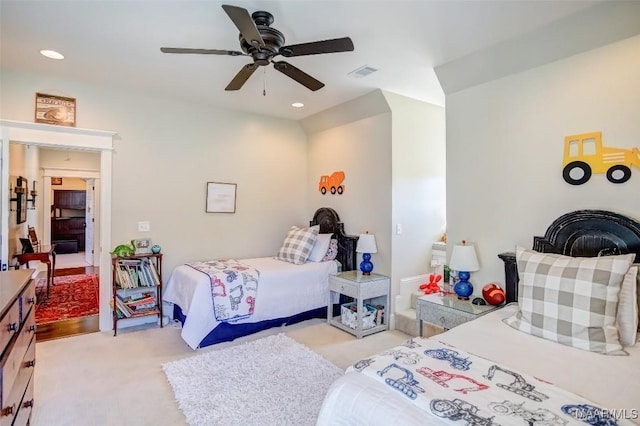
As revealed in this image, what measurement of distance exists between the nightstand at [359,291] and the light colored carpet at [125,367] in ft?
0.28

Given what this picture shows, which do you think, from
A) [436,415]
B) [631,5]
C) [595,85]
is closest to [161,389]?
[436,415]

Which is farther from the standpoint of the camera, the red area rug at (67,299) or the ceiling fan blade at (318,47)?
the red area rug at (67,299)

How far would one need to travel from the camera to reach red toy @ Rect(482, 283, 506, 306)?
2.72 meters

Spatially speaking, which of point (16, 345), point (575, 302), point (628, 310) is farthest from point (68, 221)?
point (628, 310)

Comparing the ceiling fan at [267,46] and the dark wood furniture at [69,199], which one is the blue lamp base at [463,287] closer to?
the ceiling fan at [267,46]

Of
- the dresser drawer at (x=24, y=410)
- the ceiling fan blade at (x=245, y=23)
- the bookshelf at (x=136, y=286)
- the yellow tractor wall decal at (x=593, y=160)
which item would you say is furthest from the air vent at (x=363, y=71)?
the dresser drawer at (x=24, y=410)

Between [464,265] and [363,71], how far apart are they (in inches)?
81.3

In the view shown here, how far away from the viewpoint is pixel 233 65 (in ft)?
10.3

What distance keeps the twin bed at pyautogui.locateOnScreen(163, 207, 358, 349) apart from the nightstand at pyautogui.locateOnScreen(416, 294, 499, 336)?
4.95 ft

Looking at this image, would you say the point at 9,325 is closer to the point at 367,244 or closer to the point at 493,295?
Answer: the point at 493,295

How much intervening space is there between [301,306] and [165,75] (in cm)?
291

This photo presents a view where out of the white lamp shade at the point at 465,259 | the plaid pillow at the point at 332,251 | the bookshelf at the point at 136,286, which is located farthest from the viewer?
the plaid pillow at the point at 332,251

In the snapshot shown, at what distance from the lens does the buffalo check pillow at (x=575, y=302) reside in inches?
71.6

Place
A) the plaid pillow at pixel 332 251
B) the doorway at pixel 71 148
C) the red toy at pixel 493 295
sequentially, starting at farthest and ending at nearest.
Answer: the plaid pillow at pixel 332 251 → the doorway at pixel 71 148 → the red toy at pixel 493 295
